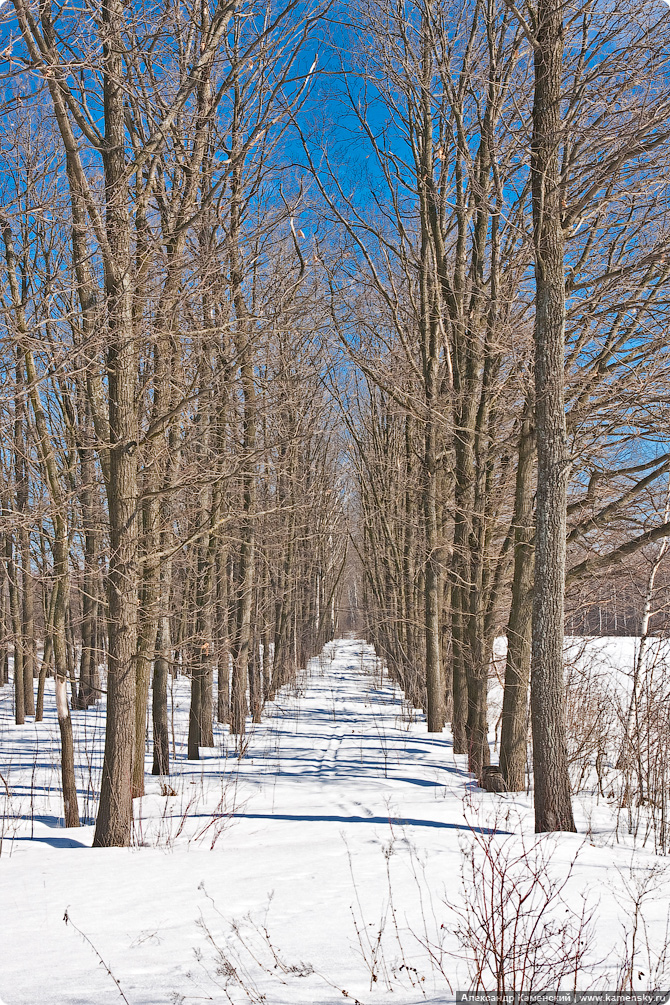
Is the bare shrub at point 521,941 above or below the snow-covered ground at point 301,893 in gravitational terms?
above

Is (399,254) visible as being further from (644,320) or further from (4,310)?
(4,310)

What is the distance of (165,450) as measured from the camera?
7.39 m

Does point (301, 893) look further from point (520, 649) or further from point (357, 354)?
point (357, 354)

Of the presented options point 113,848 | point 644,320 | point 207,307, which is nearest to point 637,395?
point 644,320

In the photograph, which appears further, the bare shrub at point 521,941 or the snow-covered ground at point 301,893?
the snow-covered ground at point 301,893

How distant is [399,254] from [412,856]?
952cm

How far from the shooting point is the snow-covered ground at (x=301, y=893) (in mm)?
3316

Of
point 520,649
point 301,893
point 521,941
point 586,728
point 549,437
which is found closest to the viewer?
point 521,941

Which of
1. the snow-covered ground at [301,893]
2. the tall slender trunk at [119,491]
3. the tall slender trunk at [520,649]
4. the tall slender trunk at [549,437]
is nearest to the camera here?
the snow-covered ground at [301,893]

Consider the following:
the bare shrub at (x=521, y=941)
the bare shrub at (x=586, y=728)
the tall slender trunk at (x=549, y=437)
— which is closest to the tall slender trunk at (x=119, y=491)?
the bare shrub at (x=521, y=941)

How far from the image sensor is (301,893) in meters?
4.46

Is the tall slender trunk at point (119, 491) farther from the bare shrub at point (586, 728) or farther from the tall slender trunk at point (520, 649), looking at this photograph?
the bare shrub at point (586, 728)

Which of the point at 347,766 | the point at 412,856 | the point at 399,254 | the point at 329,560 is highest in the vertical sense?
the point at 399,254

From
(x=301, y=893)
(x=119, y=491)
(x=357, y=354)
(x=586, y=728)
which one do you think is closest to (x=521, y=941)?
(x=301, y=893)
